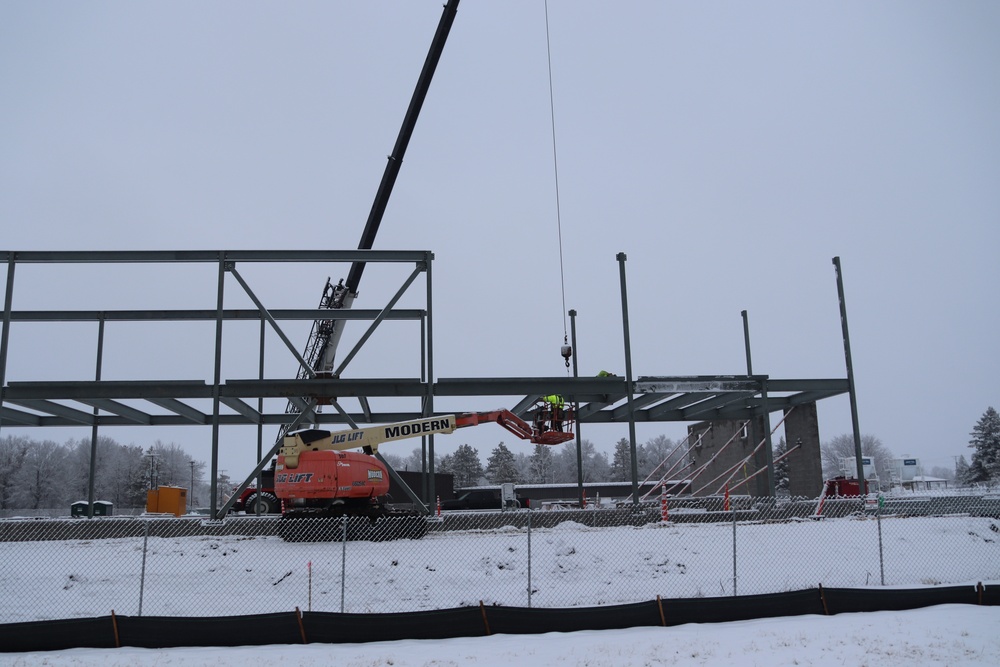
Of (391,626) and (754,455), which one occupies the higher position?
(754,455)

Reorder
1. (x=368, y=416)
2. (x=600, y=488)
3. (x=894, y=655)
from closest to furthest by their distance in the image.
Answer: (x=894, y=655)
(x=368, y=416)
(x=600, y=488)

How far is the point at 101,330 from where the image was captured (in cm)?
2516

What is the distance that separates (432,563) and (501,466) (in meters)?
65.4

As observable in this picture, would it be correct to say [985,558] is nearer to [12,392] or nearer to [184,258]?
[184,258]

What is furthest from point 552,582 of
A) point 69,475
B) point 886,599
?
point 69,475

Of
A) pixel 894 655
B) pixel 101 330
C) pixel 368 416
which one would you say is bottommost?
pixel 894 655

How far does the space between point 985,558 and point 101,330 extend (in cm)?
2564

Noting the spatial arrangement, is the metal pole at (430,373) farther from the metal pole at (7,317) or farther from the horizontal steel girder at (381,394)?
the metal pole at (7,317)

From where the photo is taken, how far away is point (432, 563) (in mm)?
14602

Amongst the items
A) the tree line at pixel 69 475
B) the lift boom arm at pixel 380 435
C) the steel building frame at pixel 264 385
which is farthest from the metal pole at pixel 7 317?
the tree line at pixel 69 475

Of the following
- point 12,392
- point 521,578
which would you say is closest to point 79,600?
point 521,578

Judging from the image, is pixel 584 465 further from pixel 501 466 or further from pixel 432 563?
pixel 432 563

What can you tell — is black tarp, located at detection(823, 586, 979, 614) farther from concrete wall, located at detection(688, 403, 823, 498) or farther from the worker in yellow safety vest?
concrete wall, located at detection(688, 403, 823, 498)

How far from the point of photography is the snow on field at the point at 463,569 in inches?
493
